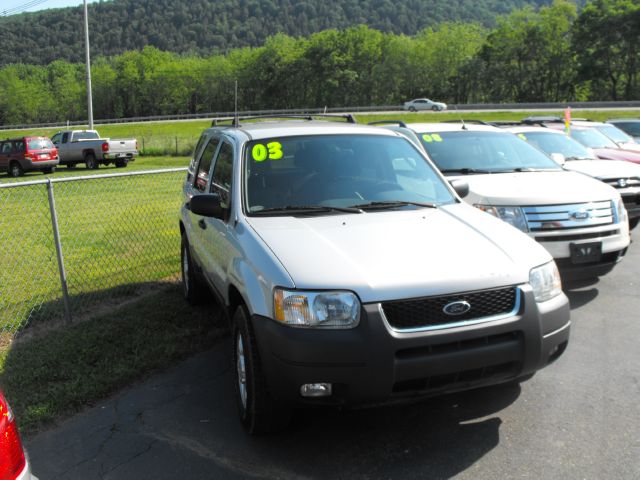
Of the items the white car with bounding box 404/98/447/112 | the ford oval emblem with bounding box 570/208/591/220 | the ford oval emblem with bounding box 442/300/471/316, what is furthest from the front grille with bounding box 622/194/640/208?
the white car with bounding box 404/98/447/112

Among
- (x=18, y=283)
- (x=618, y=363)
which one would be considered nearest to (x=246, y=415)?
(x=618, y=363)

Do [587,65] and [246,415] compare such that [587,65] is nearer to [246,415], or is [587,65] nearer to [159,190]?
[159,190]

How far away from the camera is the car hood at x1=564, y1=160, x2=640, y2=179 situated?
8.56 meters

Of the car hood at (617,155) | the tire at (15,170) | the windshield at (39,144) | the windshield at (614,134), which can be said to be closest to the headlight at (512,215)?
the car hood at (617,155)

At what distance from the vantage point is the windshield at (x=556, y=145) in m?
9.49

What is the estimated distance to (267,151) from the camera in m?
4.66

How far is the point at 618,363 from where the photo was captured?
462 centimetres

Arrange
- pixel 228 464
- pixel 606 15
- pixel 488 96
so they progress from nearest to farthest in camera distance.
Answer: pixel 228 464 < pixel 606 15 < pixel 488 96

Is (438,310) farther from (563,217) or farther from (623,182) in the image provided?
(623,182)

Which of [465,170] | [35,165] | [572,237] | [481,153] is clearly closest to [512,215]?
[572,237]

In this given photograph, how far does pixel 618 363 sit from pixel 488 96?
95.0 meters

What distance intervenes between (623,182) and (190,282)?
246 inches

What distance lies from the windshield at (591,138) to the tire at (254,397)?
10162 millimetres

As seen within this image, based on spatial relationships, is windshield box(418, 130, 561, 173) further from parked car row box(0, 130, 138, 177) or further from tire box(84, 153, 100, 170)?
tire box(84, 153, 100, 170)
